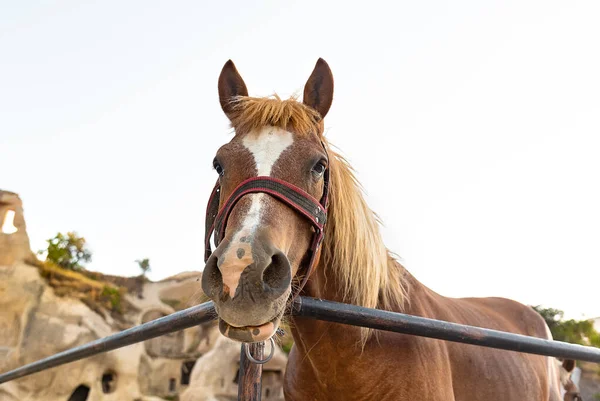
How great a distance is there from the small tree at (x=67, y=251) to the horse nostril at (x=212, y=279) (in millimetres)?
21891

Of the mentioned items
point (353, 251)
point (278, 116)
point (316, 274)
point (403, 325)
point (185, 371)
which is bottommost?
point (185, 371)

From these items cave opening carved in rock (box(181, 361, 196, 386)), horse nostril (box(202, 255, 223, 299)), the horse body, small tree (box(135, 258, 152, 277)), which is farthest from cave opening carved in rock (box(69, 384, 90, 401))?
horse nostril (box(202, 255, 223, 299))

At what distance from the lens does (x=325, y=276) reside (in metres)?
1.95

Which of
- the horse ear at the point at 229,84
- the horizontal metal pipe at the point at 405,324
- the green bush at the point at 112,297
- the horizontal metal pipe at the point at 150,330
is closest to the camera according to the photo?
the horizontal metal pipe at the point at 405,324

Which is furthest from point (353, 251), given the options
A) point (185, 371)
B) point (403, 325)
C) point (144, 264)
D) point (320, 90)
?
point (144, 264)

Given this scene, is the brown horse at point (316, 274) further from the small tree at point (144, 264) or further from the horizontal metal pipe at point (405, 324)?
the small tree at point (144, 264)

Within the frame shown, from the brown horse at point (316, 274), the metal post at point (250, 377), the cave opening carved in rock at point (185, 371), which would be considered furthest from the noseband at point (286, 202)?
the cave opening carved in rock at point (185, 371)

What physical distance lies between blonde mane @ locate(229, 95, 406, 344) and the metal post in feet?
1.43

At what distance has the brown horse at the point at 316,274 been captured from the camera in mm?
1381

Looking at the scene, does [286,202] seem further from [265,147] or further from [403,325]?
[403,325]

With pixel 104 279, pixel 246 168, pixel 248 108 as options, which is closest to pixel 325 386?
pixel 246 168

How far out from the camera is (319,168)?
5.92 feet

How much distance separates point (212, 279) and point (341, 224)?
2.37ft

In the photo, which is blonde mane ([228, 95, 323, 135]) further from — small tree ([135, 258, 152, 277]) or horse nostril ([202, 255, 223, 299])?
small tree ([135, 258, 152, 277])
